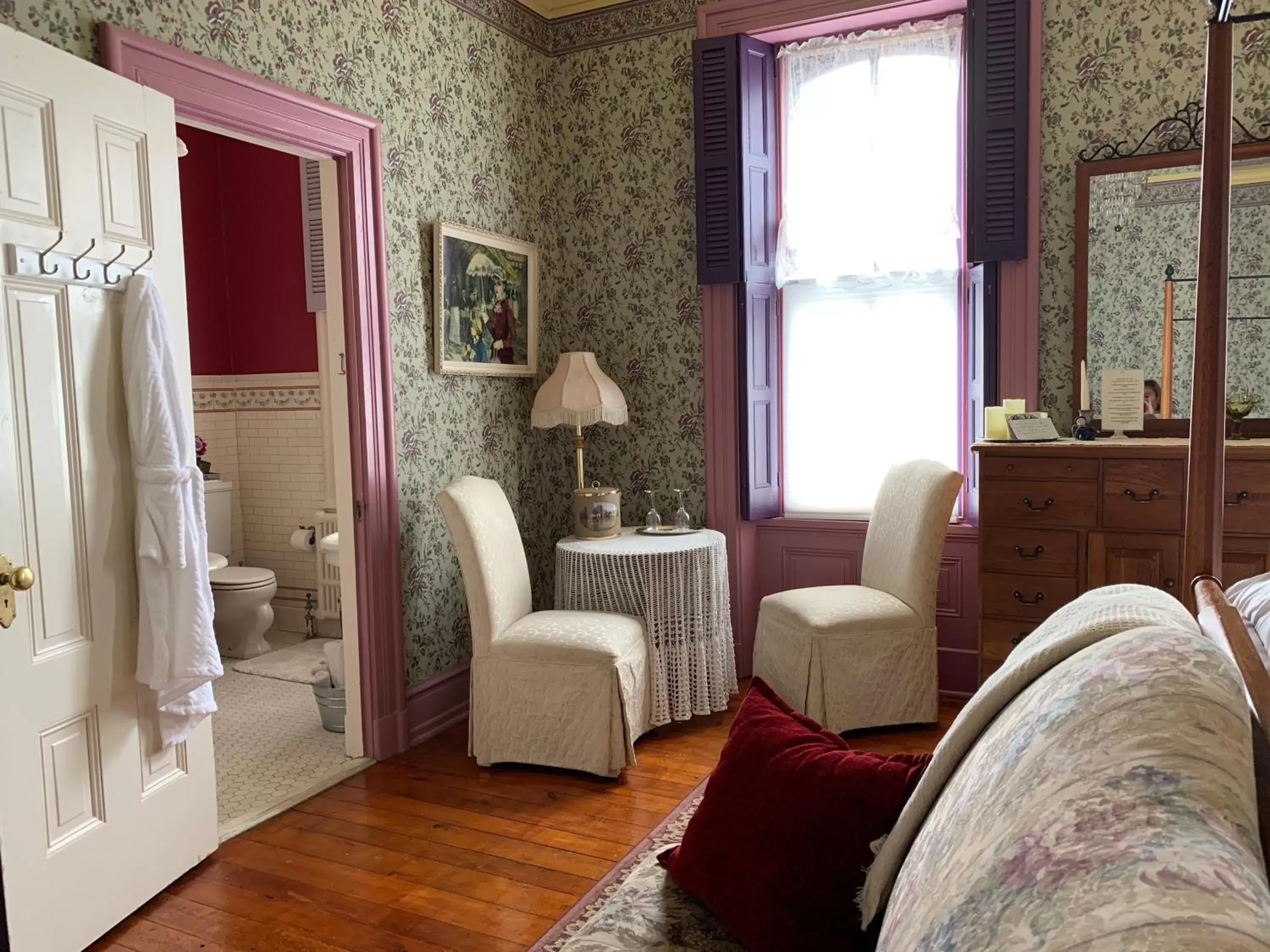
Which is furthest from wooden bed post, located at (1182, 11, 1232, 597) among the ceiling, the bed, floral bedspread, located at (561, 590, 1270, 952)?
the ceiling

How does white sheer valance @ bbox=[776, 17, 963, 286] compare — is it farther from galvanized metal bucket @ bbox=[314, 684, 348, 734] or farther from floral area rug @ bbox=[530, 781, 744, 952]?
floral area rug @ bbox=[530, 781, 744, 952]

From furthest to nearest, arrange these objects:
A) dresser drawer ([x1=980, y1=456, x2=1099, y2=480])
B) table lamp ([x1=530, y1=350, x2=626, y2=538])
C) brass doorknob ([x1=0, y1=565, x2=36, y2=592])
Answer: table lamp ([x1=530, y1=350, x2=626, y2=538]) → dresser drawer ([x1=980, y1=456, x2=1099, y2=480]) → brass doorknob ([x1=0, y1=565, x2=36, y2=592])

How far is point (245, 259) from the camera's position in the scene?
5.50 metres

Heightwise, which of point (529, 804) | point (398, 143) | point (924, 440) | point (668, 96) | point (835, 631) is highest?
point (668, 96)

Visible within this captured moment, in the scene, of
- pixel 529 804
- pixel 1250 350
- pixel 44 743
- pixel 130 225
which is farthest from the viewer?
pixel 1250 350

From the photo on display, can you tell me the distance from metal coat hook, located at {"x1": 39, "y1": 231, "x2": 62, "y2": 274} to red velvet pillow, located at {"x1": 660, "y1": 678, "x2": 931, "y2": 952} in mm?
1884

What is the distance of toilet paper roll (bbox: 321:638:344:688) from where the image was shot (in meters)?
3.78

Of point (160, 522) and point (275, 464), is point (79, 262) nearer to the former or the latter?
point (160, 522)

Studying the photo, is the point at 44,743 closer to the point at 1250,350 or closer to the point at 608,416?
the point at 608,416

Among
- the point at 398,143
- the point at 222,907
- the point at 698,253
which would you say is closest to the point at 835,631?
the point at 698,253

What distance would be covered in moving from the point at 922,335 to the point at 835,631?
4.60 feet

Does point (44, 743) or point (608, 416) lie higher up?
point (608, 416)

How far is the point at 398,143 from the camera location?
142 inches

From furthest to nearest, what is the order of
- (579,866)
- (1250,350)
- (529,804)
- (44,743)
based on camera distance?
(1250,350)
(529,804)
(579,866)
(44,743)
